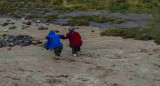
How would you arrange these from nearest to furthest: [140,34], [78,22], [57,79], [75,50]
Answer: [57,79] < [75,50] < [140,34] < [78,22]

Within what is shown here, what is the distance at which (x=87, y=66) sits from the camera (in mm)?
9352

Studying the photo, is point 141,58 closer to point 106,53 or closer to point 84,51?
point 106,53

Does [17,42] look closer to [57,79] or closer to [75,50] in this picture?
[75,50]

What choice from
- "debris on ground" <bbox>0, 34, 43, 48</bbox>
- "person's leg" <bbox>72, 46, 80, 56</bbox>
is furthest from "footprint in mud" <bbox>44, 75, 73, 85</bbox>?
"debris on ground" <bbox>0, 34, 43, 48</bbox>

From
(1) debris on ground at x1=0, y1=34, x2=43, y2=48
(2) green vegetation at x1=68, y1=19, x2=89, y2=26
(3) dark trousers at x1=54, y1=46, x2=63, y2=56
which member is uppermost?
(3) dark trousers at x1=54, y1=46, x2=63, y2=56

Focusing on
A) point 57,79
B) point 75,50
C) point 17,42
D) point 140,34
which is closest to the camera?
point 57,79

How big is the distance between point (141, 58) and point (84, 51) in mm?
2641

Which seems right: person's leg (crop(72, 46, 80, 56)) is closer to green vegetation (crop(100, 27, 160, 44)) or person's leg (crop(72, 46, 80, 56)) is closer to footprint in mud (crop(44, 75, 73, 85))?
footprint in mud (crop(44, 75, 73, 85))

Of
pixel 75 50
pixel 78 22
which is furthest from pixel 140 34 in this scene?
pixel 78 22

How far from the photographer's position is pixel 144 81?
7703 mm

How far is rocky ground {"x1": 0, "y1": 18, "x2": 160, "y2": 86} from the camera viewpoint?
7812mm

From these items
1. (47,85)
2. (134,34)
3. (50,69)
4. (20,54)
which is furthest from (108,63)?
(134,34)

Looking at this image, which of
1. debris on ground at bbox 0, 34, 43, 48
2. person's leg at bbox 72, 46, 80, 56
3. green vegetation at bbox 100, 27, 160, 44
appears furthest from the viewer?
green vegetation at bbox 100, 27, 160, 44

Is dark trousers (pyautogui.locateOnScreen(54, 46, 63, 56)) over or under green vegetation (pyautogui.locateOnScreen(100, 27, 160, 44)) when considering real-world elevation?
over
